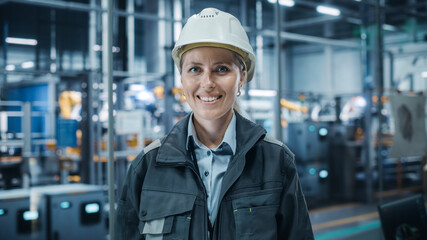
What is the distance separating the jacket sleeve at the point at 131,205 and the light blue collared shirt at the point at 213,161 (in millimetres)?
193

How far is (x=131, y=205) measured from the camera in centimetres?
158

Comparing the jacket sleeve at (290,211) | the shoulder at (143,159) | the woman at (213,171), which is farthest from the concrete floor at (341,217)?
the shoulder at (143,159)

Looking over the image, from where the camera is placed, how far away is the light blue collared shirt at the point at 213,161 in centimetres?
152

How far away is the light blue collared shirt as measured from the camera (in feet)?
4.98

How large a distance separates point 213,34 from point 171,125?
579cm

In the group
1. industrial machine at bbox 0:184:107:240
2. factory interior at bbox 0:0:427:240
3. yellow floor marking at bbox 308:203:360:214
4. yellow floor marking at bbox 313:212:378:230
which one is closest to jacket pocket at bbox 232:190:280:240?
factory interior at bbox 0:0:427:240

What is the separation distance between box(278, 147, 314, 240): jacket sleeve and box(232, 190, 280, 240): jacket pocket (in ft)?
0.20

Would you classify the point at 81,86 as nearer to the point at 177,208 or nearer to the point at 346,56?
the point at 177,208

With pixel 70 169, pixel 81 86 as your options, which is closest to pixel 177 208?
pixel 81 86

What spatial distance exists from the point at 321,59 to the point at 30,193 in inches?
655

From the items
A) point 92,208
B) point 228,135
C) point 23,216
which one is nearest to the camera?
point 228,135

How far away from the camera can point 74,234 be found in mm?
4402

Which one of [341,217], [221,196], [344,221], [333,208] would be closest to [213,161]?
[221,196]

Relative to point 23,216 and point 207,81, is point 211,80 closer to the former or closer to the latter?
point 207,81
